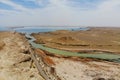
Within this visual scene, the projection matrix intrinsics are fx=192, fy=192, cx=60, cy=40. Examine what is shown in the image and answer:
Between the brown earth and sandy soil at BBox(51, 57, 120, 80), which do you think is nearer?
sandy soil at BBox(51, 57, 120, 80)

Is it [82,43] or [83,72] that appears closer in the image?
[83,72]

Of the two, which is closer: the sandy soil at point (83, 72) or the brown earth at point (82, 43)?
the sandy soil at point (83, 72)

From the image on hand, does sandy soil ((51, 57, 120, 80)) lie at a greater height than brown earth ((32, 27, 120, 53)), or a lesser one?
greater

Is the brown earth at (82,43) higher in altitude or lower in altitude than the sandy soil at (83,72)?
lower

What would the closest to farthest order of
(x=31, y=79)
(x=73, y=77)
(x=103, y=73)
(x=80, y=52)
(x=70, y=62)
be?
(x=31, y=79) → (x=73, y=77) → (x=103, y=73) → (x=70, y=62) → (x=80, y=52)

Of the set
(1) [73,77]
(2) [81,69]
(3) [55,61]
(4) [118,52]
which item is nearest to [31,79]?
(1) [73,77]

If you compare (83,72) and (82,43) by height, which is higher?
(83,72)

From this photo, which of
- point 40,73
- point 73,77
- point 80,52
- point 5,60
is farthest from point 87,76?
point 80,52

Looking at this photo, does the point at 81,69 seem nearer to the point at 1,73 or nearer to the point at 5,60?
the point at 5,60

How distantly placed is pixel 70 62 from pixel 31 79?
1262 centimetres

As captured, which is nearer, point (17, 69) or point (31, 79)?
point (31, 79)

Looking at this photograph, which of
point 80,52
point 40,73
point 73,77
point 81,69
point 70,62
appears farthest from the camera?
point 80,52

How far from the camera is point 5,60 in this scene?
20.5m

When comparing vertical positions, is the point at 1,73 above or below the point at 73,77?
above
